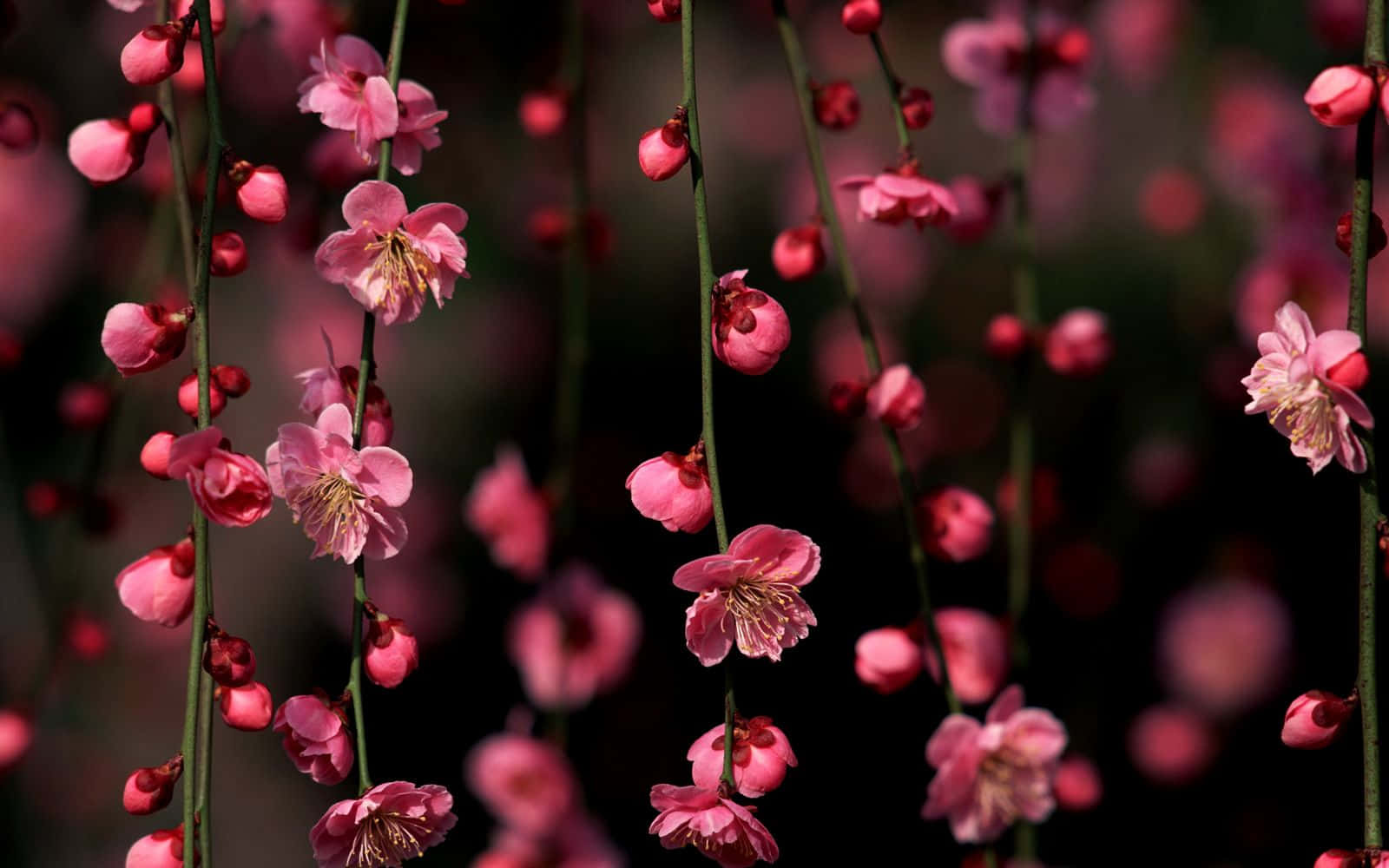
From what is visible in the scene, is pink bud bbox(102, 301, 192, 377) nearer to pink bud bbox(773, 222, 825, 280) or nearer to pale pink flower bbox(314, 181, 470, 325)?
pale pink flower bbox(314, 181, 470, 325)

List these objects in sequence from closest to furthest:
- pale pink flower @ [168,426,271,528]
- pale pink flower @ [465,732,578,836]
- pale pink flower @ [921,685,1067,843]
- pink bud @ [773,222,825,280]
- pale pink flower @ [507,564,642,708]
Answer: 1. pale pink flower @ [168,426,271,528]
2. pale pink flower @ [921,685,1067,843]
3. pink bud @ [773,222,825,280]
4. pale pink flower @ [465,732,578,836]
5. pale pink flower @ [507,564,642,708]

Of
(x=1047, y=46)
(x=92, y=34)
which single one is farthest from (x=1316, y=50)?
(x=92, y=34)

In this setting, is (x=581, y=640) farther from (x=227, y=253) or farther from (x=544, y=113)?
(x=227, y=253)

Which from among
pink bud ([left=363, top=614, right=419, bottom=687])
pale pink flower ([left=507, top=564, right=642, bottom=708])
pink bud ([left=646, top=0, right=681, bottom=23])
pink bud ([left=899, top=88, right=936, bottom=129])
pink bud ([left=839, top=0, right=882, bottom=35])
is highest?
pink bud ([left=839, top=0, right=882, bottom=35])

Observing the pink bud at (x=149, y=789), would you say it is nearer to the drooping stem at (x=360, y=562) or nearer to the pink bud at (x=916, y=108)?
the drooping stem at (x=360, y=562)

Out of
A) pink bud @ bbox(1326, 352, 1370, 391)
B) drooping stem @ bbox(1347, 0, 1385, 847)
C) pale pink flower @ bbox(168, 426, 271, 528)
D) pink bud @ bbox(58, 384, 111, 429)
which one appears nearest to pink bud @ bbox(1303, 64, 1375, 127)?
drooping stem @ bbox(1347, 0, 1385, 847)

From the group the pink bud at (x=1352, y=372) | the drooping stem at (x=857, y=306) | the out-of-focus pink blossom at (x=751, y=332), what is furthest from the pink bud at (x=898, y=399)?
the pink bud at (x=1352, y=372)
